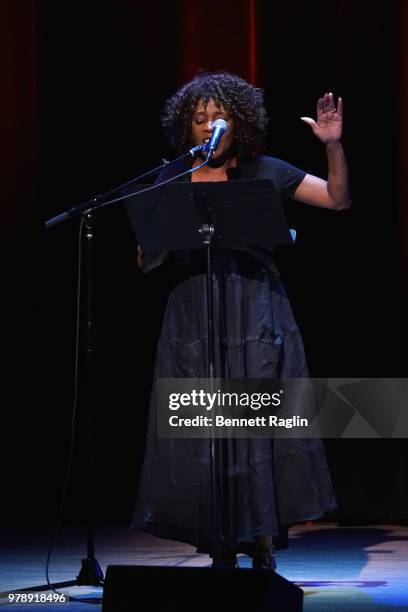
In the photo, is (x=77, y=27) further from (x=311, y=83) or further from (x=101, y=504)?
(x=101, y=504)

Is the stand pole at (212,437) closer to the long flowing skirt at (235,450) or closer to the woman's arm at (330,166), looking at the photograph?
the long flowing skirt at (235,450)

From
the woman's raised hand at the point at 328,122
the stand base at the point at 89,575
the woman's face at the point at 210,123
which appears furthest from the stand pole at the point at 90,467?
the woman's raised hand at the point at 328,122

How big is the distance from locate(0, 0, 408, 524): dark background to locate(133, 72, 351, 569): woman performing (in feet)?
3.79

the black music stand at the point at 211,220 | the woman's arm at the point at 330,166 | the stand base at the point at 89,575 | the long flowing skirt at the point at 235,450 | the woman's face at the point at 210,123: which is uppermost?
the woman's face at the point at 210,123

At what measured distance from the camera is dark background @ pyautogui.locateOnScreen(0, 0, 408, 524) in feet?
14.4

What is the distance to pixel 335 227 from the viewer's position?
4.48 meters

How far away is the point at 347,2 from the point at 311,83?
0.35 m

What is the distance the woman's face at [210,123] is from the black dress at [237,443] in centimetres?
8

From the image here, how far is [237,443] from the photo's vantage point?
3.17 metres

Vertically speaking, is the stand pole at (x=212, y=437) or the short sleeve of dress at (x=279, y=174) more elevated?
the short sleeve of dress at (x=279, y=174)

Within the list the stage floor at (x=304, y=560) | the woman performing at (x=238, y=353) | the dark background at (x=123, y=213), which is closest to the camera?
the stage floor at (x=304, y=560)

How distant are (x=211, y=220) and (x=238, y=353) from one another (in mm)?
459

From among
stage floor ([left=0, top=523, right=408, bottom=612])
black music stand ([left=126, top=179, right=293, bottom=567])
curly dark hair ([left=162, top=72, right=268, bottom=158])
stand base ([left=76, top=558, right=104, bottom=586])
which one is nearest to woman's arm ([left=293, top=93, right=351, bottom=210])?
curly dark hair ([left=162, top=72, right=268, bottom=158])

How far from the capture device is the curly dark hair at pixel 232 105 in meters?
3.28
